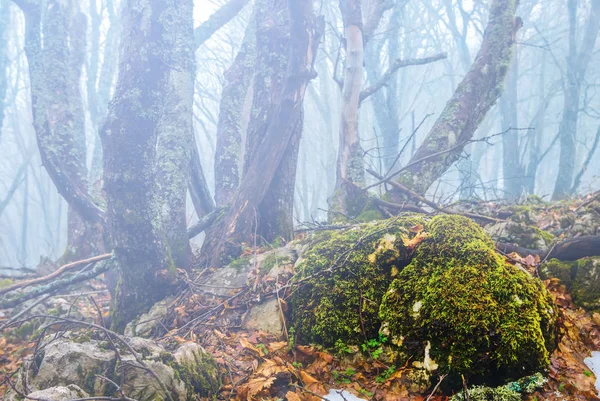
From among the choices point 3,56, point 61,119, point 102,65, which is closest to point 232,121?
point 61,119

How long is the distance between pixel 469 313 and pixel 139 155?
3525 mm

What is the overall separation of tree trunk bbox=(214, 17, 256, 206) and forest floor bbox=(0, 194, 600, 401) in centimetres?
335

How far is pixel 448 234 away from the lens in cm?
298

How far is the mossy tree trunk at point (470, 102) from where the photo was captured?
6.02 meters

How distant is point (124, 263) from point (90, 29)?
55.2 feet

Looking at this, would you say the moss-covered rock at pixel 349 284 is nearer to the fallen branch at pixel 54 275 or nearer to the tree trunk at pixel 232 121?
the fallen branch at pixel 54 275

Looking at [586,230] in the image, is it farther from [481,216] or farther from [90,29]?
[90,29]

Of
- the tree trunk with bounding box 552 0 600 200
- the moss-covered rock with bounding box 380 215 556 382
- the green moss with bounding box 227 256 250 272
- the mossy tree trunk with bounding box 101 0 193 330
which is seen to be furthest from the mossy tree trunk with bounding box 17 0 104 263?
the tree trunk with bounding box 552 0 600 200

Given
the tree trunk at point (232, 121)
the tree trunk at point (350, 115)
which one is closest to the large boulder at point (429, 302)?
the tree trunk at point (350, 115)

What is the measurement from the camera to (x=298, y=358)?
2.85 meters

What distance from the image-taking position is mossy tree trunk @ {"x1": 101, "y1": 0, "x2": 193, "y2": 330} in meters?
3.89

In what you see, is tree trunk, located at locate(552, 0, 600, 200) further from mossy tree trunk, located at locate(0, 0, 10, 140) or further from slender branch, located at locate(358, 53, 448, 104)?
mossy tree trunk, located at locate(0, 0, 10, 140)

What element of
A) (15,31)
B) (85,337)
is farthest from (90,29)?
(85,337)

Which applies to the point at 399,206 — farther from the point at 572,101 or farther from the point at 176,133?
the point at 572,101
